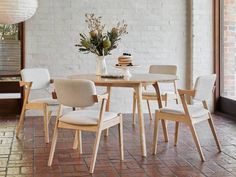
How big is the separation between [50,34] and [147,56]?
59.9 inches

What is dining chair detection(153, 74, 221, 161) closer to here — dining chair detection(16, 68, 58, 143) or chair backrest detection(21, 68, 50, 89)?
dining chair detection(16, 68, 58, 143)

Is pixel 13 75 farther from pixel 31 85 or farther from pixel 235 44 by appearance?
pixel 235 44

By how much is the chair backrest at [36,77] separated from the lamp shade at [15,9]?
2.01ft

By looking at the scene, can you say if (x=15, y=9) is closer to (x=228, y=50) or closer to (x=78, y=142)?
(x=78, y=142)

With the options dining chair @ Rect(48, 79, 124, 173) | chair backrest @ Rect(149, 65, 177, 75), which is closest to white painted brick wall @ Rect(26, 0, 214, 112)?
chair backrest @ Rect(149, 65, 177, 75)

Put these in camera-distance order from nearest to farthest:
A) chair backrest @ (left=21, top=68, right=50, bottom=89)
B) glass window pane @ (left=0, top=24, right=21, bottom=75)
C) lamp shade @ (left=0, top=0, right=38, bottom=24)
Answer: lamp shade @ (left=0, top=0, right=38, bottom=24) < chair backrest @ (left=21, top=68, right=50, bottom=89) < glass window pane @ (left=0, top=24, right=21, bottom=75)

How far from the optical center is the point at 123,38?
21.1ft

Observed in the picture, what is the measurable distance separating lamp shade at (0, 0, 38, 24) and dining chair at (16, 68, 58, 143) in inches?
24.1

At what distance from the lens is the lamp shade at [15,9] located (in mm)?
4523

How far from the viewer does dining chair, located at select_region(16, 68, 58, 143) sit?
460cm

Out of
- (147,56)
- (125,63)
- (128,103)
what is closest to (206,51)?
(147,56)

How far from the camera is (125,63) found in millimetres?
4391

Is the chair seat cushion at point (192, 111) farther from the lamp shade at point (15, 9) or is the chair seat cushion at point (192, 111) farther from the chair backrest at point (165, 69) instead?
the lamp shade at point (15, 9)

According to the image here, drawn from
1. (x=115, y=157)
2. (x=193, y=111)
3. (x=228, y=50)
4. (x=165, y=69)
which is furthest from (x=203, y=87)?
(x=228, y=50)
